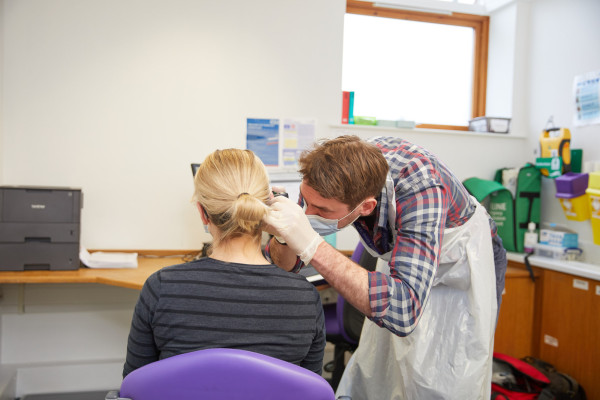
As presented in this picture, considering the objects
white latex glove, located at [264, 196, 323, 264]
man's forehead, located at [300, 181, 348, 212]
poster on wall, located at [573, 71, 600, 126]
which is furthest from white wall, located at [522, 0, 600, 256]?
white latex glove, located at [264, 196, 323, 264]

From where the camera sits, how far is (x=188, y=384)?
0.73 meters

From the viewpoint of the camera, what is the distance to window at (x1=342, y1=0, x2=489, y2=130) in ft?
10.1

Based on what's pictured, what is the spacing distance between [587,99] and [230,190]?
241cm

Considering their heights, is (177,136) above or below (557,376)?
above

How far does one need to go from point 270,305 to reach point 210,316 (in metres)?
0.11

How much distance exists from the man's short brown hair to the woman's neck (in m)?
0.23

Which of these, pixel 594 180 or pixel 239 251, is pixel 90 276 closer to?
pixel 239 251

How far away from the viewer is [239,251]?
3.18ft

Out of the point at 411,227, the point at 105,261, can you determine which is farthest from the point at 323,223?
the point at 105,261

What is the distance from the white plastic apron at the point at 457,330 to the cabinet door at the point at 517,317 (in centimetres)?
134

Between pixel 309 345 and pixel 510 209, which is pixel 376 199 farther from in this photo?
pixel 510 209

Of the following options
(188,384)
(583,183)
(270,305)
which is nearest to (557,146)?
(583,183)

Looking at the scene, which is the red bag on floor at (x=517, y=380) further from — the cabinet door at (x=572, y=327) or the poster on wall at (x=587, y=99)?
the poster on wall at (x=587, y=99)

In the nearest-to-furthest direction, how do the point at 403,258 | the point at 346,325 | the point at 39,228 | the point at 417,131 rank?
the point at 403,258 < the point at 346,325 < the point at 39,228 < the point at 417,131
